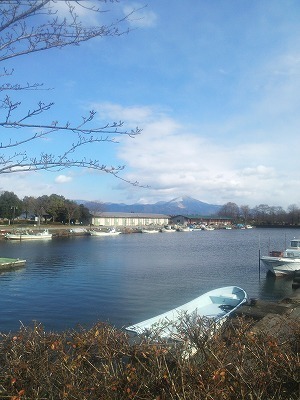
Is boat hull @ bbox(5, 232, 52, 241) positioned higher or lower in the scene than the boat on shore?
higher

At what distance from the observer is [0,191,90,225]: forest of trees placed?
88062 mm

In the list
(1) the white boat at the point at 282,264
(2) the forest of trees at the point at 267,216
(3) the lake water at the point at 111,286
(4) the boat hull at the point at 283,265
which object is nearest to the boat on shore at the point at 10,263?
(3) the lake water at the point at 111,286

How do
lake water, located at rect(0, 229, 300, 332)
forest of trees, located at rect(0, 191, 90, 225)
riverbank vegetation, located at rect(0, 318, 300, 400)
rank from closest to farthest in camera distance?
riverbank vegetation, located at rect(0, 318, 300, 400) < lake water, located at rect(0, 229, 300, 332) < forest of trees, located at rect(0, 191, 90, 225)

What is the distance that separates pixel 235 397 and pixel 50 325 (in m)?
13.4

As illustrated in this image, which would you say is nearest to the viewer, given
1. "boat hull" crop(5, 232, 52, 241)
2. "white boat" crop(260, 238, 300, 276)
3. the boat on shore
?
"white boat" crop(260, 238, 300, 276)

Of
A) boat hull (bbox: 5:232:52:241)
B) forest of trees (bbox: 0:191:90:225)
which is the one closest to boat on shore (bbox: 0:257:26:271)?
boat hull (bbox: 5:232:52:241)

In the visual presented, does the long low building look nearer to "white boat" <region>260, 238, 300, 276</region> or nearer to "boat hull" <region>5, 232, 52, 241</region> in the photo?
"boat hull" <region>5, 232, 52, 241</region>

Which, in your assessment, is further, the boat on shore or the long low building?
the long low building

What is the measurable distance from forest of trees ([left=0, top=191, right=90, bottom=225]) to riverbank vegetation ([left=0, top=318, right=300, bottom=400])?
8661 cm

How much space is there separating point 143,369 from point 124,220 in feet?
417

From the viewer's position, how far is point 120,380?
149 inches

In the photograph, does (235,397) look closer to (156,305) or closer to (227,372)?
(227,372)

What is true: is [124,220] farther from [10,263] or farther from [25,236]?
[10,263]

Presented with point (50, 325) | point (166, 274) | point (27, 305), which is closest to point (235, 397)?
point (50, 325)
